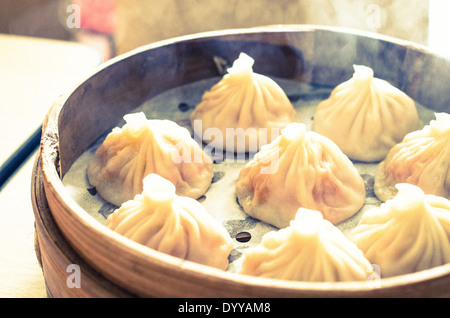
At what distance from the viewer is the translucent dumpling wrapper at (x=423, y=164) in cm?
196

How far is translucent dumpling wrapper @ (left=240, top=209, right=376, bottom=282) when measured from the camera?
1432mm

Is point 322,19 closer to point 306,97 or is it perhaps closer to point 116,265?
point 306,97

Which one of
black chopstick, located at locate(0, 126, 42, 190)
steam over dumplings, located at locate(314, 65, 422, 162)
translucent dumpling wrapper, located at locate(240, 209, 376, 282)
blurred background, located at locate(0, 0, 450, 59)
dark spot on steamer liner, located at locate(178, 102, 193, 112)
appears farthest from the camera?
blurred background, located at locate(0, 0, 450, 59)

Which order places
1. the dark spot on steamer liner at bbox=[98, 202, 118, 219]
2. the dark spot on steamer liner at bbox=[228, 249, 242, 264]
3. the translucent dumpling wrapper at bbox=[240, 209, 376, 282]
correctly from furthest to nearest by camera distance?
1. the dark spot on steamer liner at bbox=[98, 202, 118, 219]
2. the dark spot on steamer liner at bbox=[228, 249, 242, 264]
3. the translucent dumpling wrapper at bbox=[240, 209, 376, 282]

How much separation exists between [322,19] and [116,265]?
290 cm

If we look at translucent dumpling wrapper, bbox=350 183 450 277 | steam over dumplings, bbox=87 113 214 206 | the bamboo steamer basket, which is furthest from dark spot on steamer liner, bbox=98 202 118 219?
translucent dumpling wrapper, bbox=350 183 450 277

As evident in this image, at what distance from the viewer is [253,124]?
7.93ft

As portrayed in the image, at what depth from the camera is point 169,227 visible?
1.66 m

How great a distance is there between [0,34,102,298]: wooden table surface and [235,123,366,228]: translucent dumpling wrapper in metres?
0.85

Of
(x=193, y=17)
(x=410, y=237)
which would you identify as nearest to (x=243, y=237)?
(x=410, y=237)

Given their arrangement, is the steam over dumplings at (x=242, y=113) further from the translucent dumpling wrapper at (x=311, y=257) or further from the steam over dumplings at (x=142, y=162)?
Result: the translucent dumpling wrapper at (x=311, y=257)

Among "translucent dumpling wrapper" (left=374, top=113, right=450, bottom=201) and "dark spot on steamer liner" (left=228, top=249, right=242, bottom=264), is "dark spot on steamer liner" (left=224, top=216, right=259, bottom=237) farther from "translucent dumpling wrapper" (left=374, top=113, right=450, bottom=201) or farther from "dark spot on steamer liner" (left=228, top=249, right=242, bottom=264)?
"translucent dumpling wrapper" (left=374, top=113, right=450, bottom=201)

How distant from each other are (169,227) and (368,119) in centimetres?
113

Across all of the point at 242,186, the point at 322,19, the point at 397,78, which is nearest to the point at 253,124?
the point at 242,186
